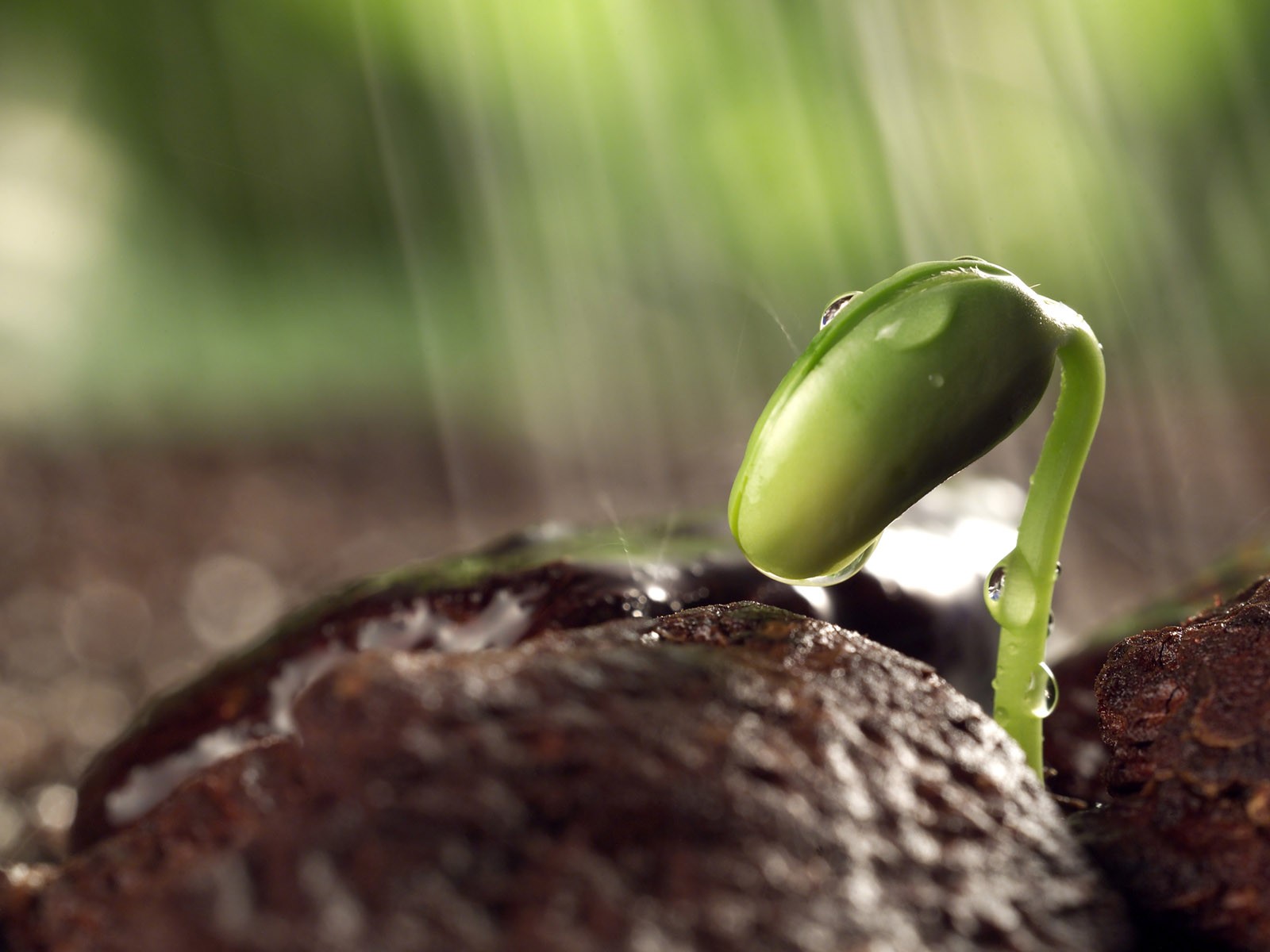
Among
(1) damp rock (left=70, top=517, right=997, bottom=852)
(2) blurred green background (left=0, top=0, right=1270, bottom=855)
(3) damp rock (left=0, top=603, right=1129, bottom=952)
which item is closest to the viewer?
(3) damp rock (left=0, top=603, right=1129, bottom=952)

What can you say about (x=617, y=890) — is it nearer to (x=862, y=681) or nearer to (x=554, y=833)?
(x=554, y=833)

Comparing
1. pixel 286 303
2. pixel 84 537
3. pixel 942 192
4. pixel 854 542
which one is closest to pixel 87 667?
pixel 84 537

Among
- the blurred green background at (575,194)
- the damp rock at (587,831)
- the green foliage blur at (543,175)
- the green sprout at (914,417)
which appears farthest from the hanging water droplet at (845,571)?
the green foliage blur at (543,175)

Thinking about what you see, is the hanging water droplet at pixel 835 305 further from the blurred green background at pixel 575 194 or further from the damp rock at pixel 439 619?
the blurred green background at pixel 575 194

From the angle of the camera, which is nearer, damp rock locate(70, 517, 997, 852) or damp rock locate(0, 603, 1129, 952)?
damp rock locate(0, 603, 1129, 952)

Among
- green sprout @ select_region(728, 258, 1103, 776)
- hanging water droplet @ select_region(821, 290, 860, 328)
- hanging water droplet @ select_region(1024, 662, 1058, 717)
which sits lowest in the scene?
hanging water droplet @ select_region(1024, 662, 1058, 717)

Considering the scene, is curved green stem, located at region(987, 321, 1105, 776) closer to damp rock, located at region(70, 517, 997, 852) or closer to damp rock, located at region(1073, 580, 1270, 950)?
damp rock, located at region(1073, 580, 1270, 950)

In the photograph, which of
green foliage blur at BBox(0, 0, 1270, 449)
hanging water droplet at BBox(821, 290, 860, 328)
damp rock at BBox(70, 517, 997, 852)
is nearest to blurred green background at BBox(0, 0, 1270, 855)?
green foliage blur at BBox(0, 0, 1270, 449)
